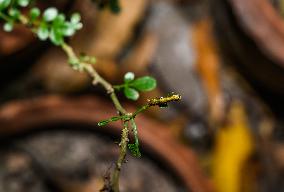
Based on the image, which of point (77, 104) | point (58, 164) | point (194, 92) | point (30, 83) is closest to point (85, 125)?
point (77, 104)

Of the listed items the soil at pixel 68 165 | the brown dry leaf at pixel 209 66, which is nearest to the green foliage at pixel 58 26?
the soil at pixel 68 165

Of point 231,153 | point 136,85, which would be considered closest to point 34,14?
point 136,85

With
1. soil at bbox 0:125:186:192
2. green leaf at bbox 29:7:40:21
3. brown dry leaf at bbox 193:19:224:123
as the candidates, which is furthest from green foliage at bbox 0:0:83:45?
brown dry leaf at bbox 193:19:224:123

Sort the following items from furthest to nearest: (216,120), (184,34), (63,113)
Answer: (184,34), (216,120), (63,113)

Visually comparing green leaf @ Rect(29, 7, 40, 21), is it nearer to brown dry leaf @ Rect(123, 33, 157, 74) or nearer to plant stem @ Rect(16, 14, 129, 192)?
plant stem @ Rect(16, 14, 129, 192)

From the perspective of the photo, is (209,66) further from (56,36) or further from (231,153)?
(56,36)

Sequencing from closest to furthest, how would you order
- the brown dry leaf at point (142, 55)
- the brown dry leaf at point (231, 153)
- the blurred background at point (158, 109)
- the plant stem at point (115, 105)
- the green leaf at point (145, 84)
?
the plant stem at point (115, 105) → the green leaf at point (145, 84) → the blurred background at point (158, 109) → the brown dry leaf at point (231, 153) → the brown dry leaf at point (142, 55)

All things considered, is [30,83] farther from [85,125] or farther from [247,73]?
[247,73]

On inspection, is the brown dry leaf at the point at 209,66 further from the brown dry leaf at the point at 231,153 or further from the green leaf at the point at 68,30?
the green leaf at the point at 68,30
